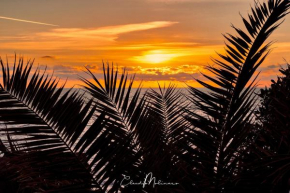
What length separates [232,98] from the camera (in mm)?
2426

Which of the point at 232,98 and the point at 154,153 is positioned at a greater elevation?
the point at 232,98

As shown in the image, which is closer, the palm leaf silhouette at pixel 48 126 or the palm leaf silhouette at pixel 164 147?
the palm leaf silhouette at pixel 48 126

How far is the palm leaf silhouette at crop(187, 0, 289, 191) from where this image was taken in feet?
7.97

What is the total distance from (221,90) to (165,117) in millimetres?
1974

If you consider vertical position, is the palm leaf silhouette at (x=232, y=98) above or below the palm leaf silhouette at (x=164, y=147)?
above

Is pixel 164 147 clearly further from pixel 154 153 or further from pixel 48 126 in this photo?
pixel 48 126

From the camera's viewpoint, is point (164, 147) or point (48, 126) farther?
point (164, 147)

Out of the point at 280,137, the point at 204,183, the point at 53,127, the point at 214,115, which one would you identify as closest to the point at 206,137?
the point at 214,115

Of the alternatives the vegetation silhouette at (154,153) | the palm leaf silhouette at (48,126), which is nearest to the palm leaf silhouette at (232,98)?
the vegetation silhouette at (154,153)

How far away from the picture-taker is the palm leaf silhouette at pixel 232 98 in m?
2.43

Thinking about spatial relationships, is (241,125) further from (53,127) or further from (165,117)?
(165,117)

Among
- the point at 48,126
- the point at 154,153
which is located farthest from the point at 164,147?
the point at 48,126

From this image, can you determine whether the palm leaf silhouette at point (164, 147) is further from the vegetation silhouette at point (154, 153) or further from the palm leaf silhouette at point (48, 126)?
the palm leaf silhouette at point (48, 126)

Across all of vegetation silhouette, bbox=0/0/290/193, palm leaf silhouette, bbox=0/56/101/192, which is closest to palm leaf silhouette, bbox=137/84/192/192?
vegetation silhouette, bbox=0/0/290/193
